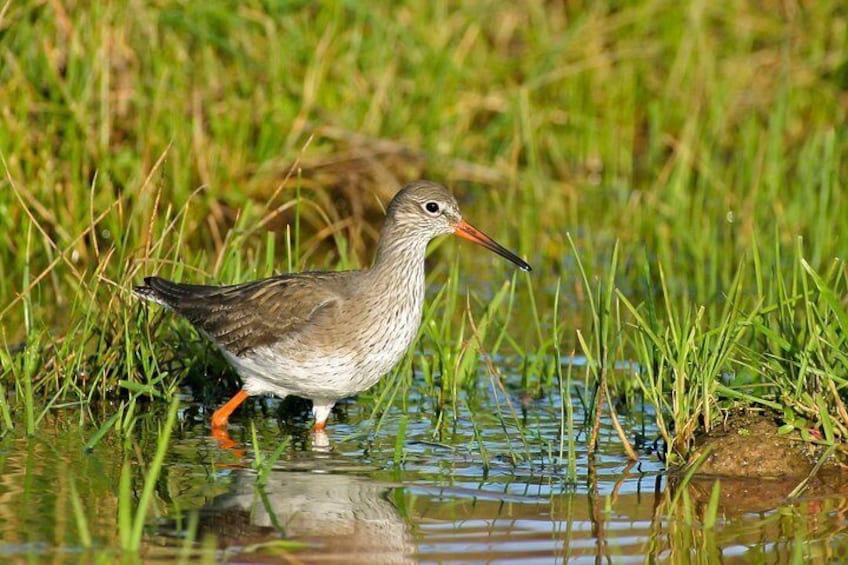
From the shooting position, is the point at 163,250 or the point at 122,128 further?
the point at 122,128

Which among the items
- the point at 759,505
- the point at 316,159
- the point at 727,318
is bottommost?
the point at 759,505

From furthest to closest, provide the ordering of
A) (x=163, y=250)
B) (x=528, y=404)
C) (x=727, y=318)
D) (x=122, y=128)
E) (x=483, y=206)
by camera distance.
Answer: (x=483, y=206), (x=122, y=128), (x=163, y=250), (x=528, y=404), (x=727, y=318)

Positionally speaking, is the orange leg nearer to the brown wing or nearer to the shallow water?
the shallow water

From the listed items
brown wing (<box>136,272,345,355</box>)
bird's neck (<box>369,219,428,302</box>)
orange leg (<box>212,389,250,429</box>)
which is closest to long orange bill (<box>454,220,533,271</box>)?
bird's neck (<box>369,219,428,302</box>)

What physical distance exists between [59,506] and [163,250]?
11.4ft

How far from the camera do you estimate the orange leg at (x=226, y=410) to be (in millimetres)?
7840

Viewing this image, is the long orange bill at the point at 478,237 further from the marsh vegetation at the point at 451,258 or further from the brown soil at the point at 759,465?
the brown soil at the point at 759,465

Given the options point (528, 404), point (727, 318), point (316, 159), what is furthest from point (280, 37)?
point (727, 318)

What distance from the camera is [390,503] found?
21.0ft

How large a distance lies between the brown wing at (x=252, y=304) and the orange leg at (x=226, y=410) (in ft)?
0.82

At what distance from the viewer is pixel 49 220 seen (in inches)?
386

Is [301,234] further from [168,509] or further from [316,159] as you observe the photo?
[168,509]

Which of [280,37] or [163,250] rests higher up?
[280,37]

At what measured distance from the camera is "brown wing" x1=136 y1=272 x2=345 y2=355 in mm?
7848
